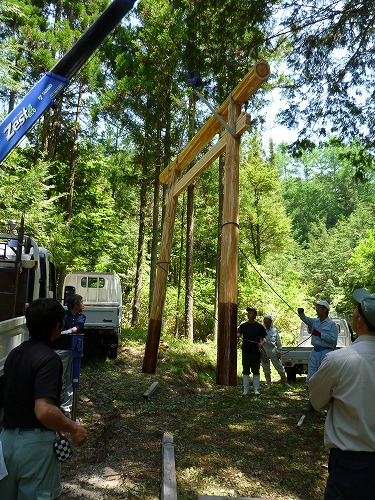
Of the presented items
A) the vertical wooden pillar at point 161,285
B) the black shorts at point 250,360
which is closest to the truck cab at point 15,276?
the vertical wooden pillar at point 161,285

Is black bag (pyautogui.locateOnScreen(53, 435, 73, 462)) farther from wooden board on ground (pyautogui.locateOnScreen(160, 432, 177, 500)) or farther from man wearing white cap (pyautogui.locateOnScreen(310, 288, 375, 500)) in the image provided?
wooden board on ground (pyautogui.locateOnScreen(160, 432, 177, 500))

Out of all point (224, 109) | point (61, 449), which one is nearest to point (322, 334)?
point (224, 109)

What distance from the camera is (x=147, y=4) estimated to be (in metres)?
16.6

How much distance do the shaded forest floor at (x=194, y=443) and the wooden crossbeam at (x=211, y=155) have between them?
400 centimetres

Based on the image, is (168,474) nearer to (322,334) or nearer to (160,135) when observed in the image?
(322,334)

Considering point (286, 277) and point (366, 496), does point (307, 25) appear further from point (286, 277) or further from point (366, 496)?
point (286, 277)

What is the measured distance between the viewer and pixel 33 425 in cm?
259

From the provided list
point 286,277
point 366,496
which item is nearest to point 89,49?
point 366,496

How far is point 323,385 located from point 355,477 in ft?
1.64

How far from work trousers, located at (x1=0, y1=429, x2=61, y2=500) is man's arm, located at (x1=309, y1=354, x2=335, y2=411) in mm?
1505

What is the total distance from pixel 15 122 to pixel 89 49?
179cm

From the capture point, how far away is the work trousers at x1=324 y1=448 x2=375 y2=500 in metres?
2.53

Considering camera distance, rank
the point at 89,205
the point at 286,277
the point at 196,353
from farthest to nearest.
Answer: the point at 286,277 → the point at 89,205 → the point at 196,353

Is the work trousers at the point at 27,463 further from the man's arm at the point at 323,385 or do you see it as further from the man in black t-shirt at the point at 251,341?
the man in black t-shirt at the point at 251,341
